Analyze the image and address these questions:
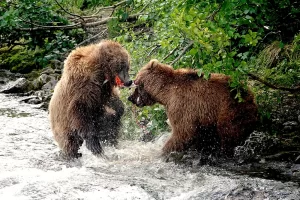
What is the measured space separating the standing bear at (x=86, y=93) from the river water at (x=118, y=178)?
32cm

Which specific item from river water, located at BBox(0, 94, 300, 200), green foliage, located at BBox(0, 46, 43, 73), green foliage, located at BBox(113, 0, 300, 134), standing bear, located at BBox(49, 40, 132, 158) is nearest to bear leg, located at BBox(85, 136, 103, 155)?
standing bear, located at BBox(49, 40, 132, 158)

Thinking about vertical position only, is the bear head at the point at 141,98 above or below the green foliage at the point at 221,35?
below

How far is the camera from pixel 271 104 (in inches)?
296

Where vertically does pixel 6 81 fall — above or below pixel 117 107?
below

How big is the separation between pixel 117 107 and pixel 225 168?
1.75 m

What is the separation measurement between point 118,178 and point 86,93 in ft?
4.00

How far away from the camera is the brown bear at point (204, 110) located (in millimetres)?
6348

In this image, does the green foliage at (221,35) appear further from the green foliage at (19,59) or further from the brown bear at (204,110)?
the green foliage at (19,59)

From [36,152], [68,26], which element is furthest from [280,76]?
[68,26]

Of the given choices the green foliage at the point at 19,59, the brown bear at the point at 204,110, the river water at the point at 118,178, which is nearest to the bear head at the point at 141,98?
the brown bear at the point at 204,110

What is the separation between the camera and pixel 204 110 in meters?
6.47

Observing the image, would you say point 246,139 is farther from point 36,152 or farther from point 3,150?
point 3,150

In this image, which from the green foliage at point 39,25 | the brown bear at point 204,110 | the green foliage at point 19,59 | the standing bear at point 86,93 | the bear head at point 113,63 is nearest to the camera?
the brown bear at point 204,110

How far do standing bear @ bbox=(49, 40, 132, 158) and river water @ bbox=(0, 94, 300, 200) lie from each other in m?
0.32
